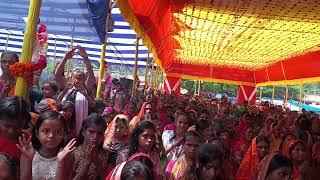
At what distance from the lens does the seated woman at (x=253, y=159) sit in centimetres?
459

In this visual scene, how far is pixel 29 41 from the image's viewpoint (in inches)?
132

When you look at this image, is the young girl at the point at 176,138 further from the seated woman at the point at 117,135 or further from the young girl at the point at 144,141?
the young girl at the point at 144,141

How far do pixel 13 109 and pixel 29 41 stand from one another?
57 centimetres

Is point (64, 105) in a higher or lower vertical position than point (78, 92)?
lower

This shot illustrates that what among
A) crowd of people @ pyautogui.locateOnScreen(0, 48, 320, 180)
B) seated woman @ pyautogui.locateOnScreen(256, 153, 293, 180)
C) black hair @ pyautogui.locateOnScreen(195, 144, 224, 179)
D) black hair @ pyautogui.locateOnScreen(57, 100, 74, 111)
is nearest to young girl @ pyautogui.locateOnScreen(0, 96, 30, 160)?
crowd of people @ pyautogui.locateOnScreen(0, 48, 320, 180)

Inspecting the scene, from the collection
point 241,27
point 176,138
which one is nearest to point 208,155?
point 176,138

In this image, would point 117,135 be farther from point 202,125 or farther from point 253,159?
point 253,159

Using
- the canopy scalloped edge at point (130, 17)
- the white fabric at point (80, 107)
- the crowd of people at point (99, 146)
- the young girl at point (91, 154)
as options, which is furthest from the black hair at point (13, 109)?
the canopy scalloped edge at point (130, 17)

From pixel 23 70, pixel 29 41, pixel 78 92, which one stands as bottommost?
pixel 78 92

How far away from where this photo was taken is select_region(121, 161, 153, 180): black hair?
2742 mm

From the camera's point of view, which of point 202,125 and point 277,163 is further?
point 202,125

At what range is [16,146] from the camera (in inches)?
120

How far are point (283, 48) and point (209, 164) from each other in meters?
9.28

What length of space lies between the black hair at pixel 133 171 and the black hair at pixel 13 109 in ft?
2.97
